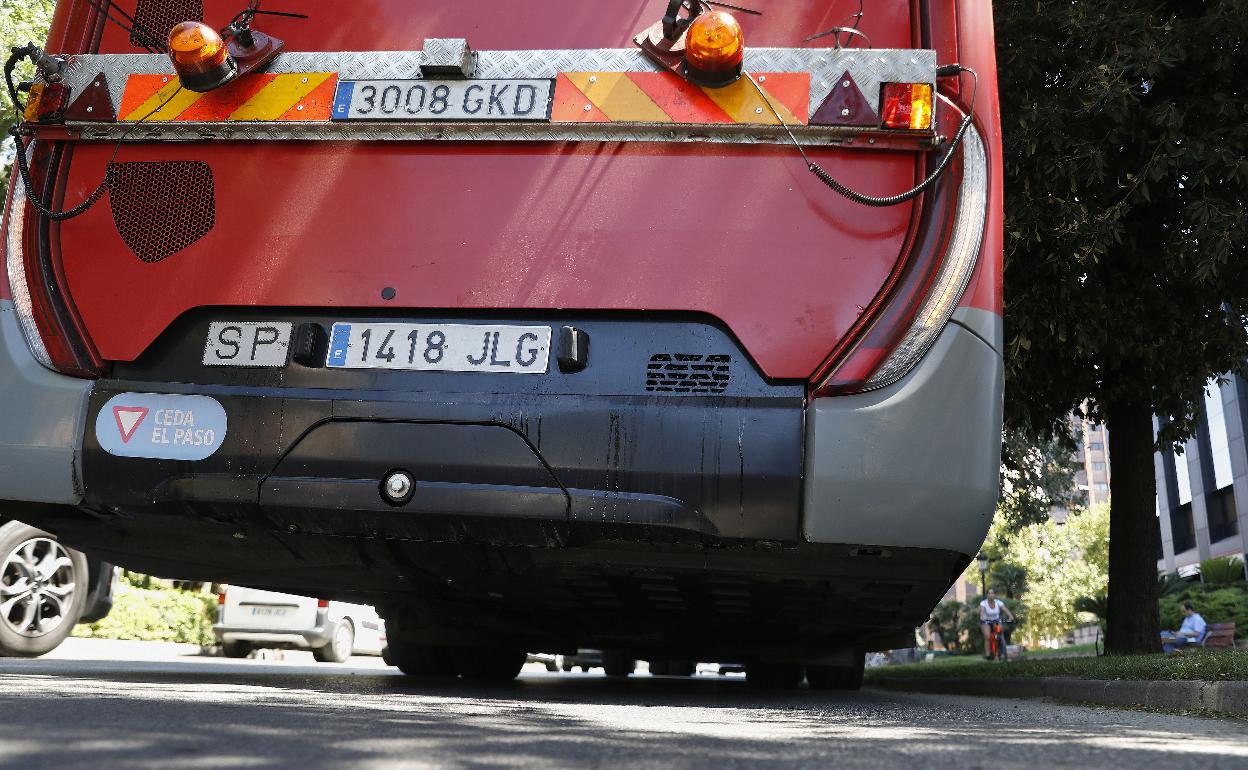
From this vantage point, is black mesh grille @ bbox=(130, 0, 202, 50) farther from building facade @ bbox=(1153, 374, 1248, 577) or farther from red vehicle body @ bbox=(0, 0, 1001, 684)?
building facade @ bbox=(1153, 374, 1248, 577)

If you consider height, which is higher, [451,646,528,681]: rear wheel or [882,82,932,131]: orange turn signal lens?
[882,82,932,131]: orange turn signal lens

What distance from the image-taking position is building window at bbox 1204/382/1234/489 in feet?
117

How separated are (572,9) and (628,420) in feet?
4.23

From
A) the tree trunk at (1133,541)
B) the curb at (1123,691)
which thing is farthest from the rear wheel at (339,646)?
the tree trunk at (1133,541)

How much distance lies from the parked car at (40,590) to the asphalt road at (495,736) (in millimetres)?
2690

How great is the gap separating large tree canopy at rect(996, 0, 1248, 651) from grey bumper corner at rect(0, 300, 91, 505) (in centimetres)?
751

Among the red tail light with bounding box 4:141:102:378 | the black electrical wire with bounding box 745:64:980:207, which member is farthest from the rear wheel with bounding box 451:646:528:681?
the black electrical wire with bounding box 745:64:980:207

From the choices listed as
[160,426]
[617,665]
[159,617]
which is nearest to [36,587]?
[160,426]

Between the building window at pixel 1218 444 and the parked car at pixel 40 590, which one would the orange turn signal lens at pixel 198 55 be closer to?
the parked car at pixel 40 590

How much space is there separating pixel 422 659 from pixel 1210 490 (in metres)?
36.8

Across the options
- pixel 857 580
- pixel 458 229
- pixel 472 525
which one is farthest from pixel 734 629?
pixel 458 229

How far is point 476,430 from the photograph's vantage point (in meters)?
3.56

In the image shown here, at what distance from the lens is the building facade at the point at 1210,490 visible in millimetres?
34094

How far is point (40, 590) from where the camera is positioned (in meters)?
7.24
